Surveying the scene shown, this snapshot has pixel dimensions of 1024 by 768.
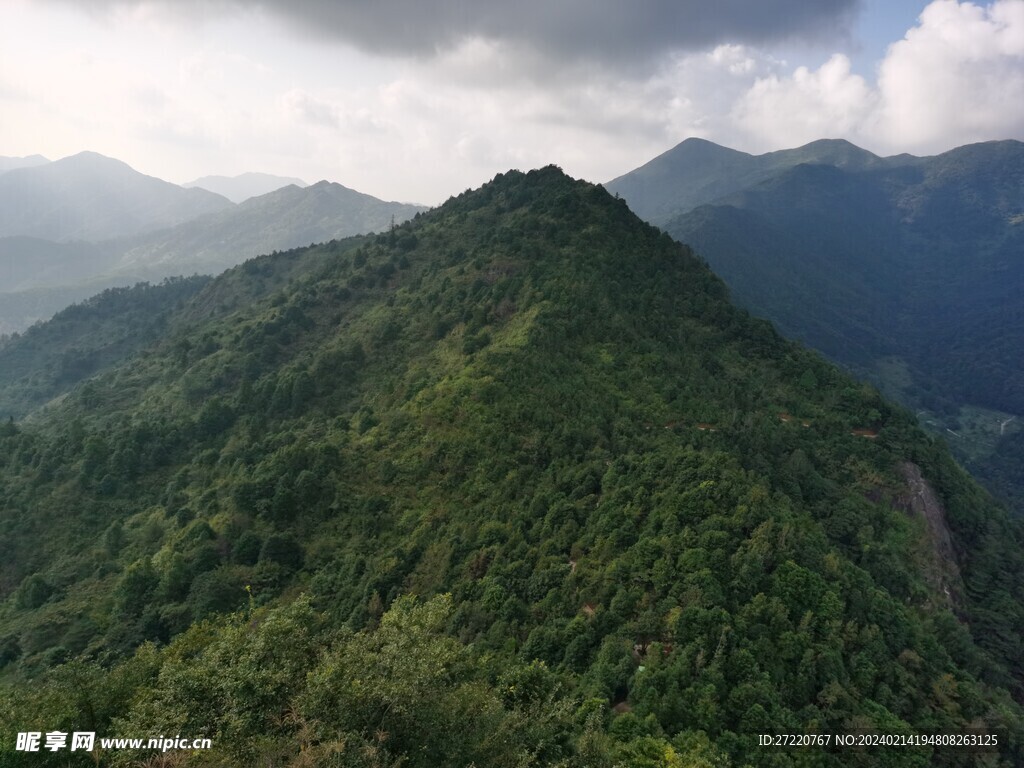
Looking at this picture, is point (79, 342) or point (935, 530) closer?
point (935, 530)

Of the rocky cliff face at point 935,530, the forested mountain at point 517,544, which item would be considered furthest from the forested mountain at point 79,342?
the rocky cliff face at point 935,530

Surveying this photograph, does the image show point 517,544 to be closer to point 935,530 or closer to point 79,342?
point 935,530

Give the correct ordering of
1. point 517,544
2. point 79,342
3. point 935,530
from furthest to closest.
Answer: point 79,342 → point 935,530 → point 517,544

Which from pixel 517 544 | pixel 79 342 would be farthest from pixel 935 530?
pixel 79 342

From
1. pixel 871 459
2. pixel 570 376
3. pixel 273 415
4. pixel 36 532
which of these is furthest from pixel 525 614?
pixel 36 532

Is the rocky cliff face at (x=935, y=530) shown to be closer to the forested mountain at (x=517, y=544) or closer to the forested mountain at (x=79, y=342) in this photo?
the forested mountain at (x=517, y=544)

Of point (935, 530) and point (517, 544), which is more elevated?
point (517, 544)

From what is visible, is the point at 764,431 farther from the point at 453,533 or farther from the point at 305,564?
the point at 305,564

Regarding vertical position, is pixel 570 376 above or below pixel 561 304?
below
